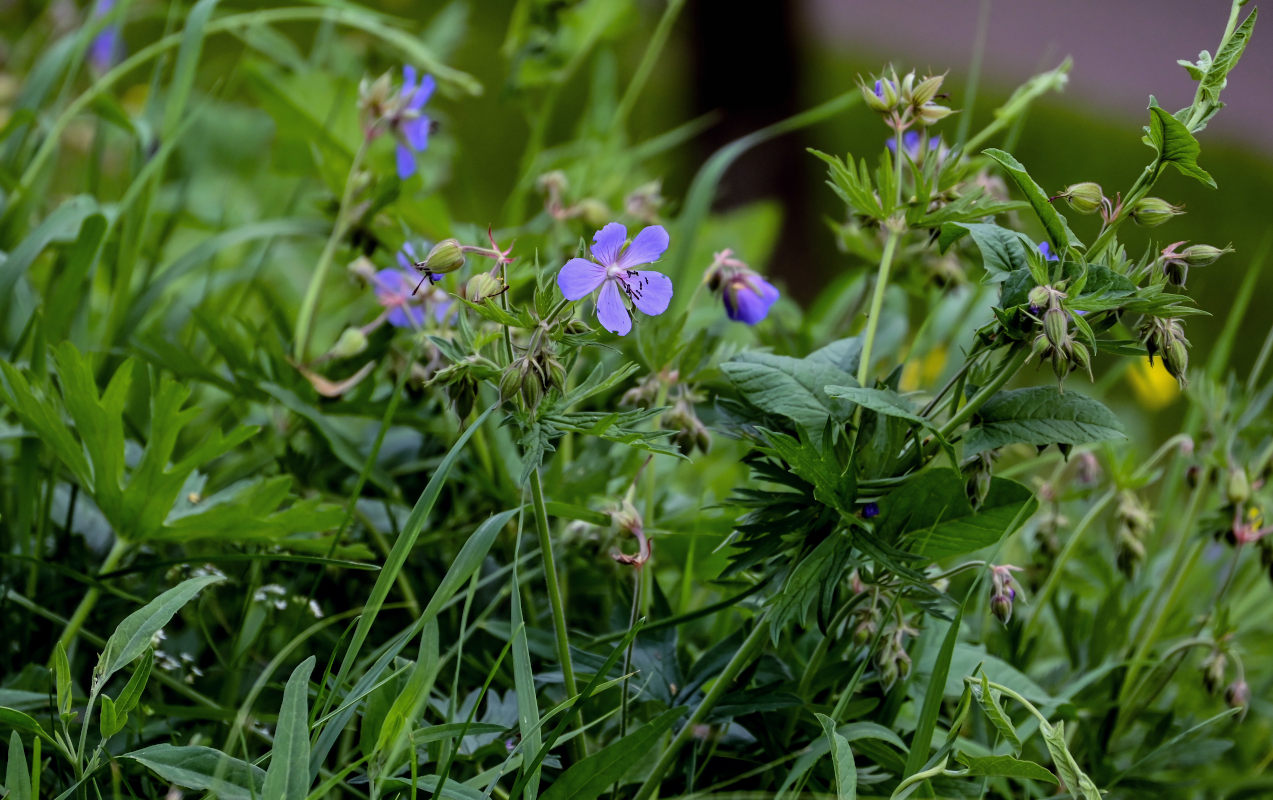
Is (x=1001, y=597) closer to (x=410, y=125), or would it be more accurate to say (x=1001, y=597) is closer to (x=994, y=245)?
(x=994, y=245)

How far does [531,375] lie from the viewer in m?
0.62

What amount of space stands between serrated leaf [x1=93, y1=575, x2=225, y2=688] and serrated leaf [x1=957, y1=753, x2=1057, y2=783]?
1.69ft

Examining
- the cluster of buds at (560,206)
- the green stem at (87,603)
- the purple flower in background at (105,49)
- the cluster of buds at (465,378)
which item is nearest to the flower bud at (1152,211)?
the cluster of buds at (465,378)

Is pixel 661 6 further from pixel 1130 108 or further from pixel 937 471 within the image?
pixel 937 471

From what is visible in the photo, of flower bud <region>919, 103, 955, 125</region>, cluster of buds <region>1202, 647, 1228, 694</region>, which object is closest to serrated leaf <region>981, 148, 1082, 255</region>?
flower bud <region>919, 103, 955, 125</region>

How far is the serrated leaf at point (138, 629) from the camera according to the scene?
2.15 feet

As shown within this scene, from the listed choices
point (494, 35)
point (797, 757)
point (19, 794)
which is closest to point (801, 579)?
point (797, 757)

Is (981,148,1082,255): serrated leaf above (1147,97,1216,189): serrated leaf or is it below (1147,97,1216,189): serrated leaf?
below

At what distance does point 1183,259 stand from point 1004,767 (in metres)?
0.35

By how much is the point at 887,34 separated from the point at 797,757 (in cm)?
673

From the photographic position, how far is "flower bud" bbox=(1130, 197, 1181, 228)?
0.65 meters

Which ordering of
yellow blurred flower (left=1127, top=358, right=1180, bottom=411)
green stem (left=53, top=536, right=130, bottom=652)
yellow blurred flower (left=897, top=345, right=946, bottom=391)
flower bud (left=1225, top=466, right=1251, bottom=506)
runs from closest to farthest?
green stem (left=53, top=536, right=130, bottom=652) < flower bud (left=1225, top=466, right=1251, bottom=506) < yellow blurred flower (left=897, top=345, right=946, bottom=391) < yellow blurred flower (left=1127, top=358, right=1180, bottom=411)

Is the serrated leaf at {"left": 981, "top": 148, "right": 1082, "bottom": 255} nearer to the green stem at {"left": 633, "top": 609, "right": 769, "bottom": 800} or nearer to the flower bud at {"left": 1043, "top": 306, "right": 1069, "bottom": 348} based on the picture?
the flower bud at {"left": 1043, "top": 306, "right": 1069, "bottom": 348}

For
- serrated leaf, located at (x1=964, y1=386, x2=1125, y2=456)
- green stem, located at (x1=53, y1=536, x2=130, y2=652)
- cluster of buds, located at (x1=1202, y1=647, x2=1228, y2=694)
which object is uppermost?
serrated leaf, located at (x1=964, y1=386, x2=1125, y2=456)
